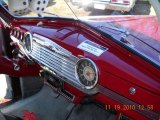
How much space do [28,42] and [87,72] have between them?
903 millimetres

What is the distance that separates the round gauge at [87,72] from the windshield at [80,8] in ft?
1.63

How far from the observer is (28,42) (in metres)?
3.43

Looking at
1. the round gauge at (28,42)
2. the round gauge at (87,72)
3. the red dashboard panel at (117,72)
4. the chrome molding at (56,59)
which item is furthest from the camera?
the round gauge at (28,42)

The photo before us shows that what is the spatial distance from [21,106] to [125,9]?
155 cm

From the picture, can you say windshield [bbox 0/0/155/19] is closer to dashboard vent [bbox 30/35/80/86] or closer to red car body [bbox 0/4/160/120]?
red car body [bbox 0/4/160/120]

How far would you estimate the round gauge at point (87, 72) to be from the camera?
8.93 ft

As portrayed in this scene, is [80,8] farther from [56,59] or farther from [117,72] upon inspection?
[117,72]

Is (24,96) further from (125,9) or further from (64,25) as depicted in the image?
(125,9)

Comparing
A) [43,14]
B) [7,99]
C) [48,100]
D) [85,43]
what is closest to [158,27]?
[85,43]

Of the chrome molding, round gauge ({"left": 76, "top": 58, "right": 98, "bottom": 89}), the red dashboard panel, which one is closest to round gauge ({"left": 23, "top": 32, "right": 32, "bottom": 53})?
the chrome molding

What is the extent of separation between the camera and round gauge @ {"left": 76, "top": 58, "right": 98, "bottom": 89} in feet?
8.93

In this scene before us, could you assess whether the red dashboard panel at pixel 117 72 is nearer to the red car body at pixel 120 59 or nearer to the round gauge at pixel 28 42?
the red car body at pixel 120 59

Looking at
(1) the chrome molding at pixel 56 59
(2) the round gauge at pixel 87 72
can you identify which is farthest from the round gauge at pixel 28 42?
(2) the round gauge at pixel 87 72

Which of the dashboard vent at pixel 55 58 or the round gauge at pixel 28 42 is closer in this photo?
the dashboard vent at pixel 55 58
